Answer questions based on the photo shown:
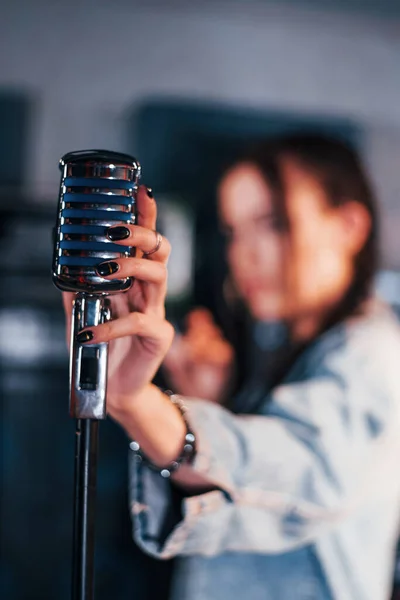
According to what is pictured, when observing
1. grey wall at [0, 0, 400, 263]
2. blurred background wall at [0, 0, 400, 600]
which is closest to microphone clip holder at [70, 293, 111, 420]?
blurred background wall at [0, 0, 400, 600]

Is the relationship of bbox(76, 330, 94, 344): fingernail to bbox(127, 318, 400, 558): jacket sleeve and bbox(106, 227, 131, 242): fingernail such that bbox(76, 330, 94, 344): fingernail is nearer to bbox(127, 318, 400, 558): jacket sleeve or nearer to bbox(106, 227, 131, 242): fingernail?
bbox(106, 227, 131, 242): fingernail

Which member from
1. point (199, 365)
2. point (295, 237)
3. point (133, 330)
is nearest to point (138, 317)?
point (133, 330)

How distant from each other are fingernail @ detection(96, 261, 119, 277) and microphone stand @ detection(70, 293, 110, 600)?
1.4 inches

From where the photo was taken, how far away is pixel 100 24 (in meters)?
1.96

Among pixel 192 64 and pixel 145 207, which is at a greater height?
pixel 192 64

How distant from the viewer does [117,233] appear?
15.8 inches

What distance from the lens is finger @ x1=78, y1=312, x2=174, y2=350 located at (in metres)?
0.43

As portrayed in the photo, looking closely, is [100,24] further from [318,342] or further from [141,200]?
[141,200]

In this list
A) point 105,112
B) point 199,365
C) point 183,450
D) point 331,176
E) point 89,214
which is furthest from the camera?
point 105,112

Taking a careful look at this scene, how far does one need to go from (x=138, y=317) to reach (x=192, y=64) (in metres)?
1.72

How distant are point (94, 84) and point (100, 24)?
0.59 feet

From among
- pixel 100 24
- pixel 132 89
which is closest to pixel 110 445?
pixel 132 89

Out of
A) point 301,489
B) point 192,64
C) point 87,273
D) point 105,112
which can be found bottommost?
point 301,489

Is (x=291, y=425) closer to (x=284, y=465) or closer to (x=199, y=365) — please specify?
(x=284, y=465)
